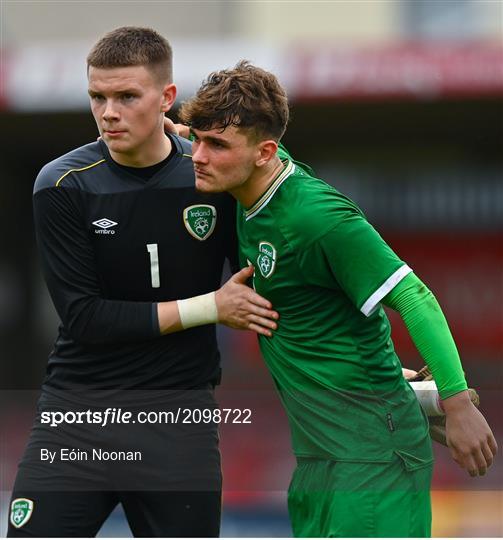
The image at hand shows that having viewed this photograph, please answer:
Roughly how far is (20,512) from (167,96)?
4.33 ft

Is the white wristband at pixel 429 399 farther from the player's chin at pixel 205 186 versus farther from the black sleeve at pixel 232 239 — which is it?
the player's chin at pixel 205 186

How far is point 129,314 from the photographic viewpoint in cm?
345

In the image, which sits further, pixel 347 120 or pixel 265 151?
pixel 347 120

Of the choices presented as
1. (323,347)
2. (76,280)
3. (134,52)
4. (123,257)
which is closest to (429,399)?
(323,347)

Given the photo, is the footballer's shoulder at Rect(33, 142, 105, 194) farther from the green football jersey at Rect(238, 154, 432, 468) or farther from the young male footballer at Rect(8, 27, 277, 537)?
the green football jersey at Rect(238, 154, 432, 468)

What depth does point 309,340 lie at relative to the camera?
10.7 feet

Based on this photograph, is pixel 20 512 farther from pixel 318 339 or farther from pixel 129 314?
pixel 318 339

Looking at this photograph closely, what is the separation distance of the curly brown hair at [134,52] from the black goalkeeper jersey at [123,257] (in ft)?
0.93

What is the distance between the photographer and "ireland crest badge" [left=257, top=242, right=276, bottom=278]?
3258 mm

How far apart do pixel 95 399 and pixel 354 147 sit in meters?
10.2

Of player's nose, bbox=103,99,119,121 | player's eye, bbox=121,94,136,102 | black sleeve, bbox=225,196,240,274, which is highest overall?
player's eye, bbox=121,94,136,102

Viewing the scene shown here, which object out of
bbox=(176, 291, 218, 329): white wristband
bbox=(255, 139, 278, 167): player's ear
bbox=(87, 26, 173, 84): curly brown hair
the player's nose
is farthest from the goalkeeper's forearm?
bbox=(87, 26, 173, 84): curly brown hair

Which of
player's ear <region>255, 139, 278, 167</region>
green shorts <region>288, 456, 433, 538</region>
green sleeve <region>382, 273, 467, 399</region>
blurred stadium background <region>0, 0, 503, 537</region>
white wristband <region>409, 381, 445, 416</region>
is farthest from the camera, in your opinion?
blurred stadium background <region>0, 0, 503, 537</region>

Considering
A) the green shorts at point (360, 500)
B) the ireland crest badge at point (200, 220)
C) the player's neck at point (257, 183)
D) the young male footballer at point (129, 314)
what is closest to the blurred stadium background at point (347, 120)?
the young male footballer at point (129, 314)
